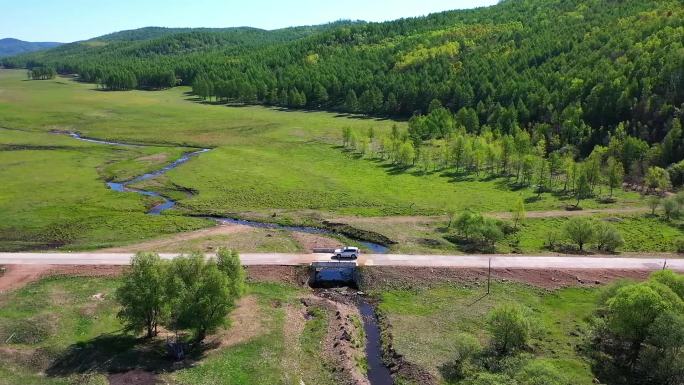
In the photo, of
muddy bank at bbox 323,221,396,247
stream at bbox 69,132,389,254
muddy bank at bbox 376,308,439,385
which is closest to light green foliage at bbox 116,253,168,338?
muddy bank at bbox 376,308,439,385

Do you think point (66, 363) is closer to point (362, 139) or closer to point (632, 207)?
point (632, 207)

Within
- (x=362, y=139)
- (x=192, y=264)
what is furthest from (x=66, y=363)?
(x=362, y=139)

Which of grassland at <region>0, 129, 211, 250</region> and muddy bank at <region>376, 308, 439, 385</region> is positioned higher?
grassland at <region>0, 129, 211, 250</region>

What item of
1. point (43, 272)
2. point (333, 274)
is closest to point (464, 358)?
point (333, 274)

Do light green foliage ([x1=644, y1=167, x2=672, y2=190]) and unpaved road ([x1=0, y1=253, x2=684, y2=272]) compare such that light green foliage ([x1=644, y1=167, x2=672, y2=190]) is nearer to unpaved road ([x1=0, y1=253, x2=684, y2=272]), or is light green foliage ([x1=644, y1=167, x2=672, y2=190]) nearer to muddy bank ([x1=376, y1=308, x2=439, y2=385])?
unpaved road ([x1=0, y1=253, x2=684, y2=272])

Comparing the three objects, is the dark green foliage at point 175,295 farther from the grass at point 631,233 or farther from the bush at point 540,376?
the grass at point 631,233

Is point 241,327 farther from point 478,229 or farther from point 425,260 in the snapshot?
point 478,229
